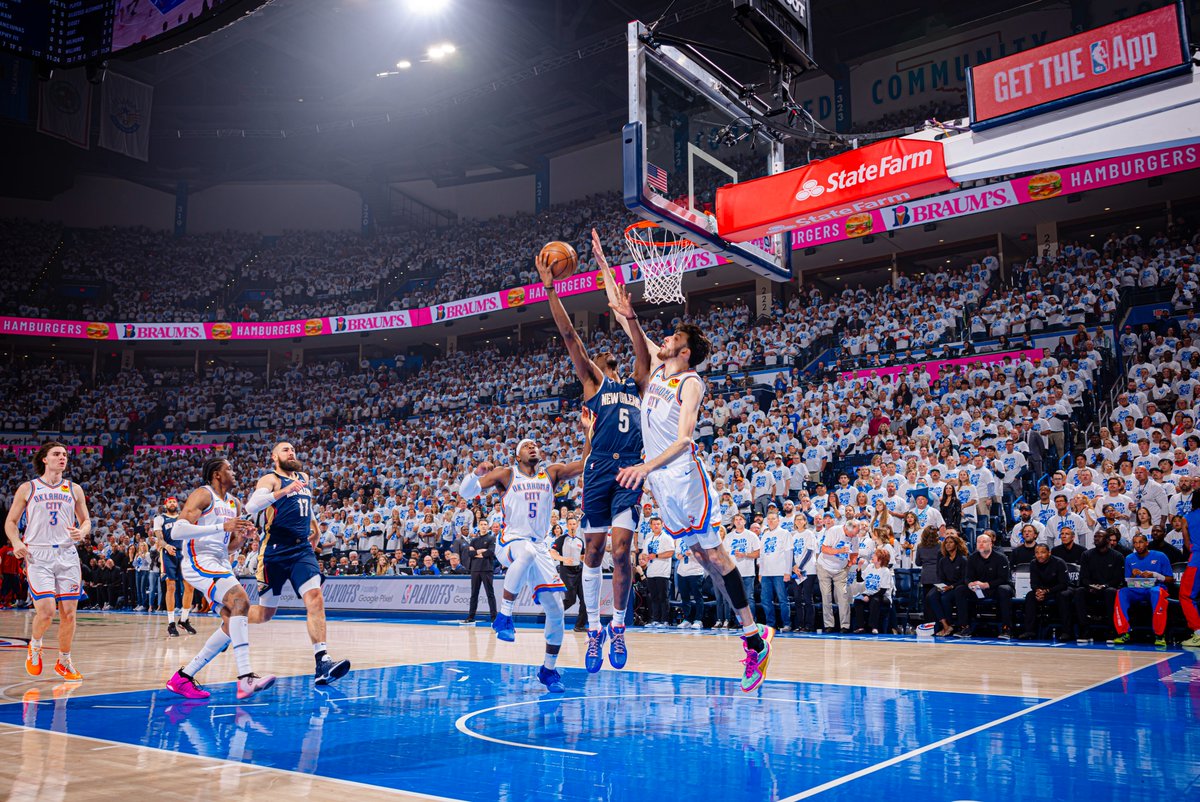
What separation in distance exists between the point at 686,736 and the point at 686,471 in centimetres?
170

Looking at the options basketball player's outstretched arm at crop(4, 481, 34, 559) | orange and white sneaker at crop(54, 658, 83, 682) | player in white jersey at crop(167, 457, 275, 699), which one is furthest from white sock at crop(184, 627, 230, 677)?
orange and white sneaker at crop(54, 658, 83, 682)

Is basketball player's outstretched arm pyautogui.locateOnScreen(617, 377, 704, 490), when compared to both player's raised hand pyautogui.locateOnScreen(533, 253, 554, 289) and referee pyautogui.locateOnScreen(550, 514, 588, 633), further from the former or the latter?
referee pyautogui.locateOnScreen(550, 514, 588, 633)

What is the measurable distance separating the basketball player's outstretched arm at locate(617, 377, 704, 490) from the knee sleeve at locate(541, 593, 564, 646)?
78.1 inches

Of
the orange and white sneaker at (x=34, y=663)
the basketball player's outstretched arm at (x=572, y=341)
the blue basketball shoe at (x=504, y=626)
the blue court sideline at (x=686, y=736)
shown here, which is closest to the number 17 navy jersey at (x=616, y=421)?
the basketball player's outstretched arm at (x=572, y=341)

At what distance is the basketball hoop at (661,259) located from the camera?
34.8 ft

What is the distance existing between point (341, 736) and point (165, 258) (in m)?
36.9

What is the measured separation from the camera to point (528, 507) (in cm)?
786

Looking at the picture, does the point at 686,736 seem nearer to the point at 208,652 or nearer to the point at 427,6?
the point at 208,652

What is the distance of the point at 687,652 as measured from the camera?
1026 cm

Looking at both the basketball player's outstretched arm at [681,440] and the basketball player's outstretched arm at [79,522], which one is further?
the basketball player's outstretched arm at [79,522]

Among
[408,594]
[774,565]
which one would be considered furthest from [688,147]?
[408,594]

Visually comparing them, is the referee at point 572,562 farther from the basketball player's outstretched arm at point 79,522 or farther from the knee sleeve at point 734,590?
the knee sleeve at point 734,590

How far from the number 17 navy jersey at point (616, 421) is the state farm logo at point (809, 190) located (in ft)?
13.6

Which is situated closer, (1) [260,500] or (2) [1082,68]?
(1) [260,500]
